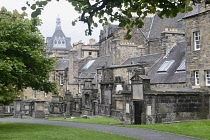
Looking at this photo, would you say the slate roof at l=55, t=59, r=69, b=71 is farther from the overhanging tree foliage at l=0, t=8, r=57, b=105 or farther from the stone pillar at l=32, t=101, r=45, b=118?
the overhanging tree foliage at l=0, t=8, r=57, b=105

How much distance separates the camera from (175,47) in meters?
36.5

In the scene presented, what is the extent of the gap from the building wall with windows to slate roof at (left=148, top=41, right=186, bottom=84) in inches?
70.6

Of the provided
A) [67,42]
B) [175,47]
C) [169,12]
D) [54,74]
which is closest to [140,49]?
[175,47]

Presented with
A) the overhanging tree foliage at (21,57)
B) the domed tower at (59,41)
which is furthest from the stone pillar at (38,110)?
the domed tower at (59,41)

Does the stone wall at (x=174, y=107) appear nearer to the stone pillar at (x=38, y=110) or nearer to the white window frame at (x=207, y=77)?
the white window frame at (x=207, y=77)

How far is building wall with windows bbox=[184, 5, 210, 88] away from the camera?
26.9 m

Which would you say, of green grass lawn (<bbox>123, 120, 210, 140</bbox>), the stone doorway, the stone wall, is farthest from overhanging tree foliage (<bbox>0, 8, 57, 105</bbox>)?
green grass lawn (<bbox>123, 120, 210, 140</bbox>)

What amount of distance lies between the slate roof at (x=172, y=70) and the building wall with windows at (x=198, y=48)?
70.6 inches

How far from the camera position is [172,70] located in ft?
107

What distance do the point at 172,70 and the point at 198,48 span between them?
16.3 ft

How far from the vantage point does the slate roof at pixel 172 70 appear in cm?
3110

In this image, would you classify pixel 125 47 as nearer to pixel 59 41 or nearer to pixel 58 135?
pixel 58 135

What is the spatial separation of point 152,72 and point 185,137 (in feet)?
66.3

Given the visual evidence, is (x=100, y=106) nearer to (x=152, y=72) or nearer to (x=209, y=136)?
(x=152, y=72)
